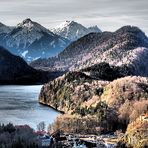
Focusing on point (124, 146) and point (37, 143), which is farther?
point (124, 146)

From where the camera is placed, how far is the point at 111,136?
6722 inches

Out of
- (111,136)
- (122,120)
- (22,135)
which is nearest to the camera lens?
(22,135)

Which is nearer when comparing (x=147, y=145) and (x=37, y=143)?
(x=37, y=143)

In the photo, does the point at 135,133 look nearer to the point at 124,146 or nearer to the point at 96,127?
the point at 124,146

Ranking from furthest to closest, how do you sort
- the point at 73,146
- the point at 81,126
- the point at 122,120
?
the point at 122,120 < the point at 81,126 < the point at 73,146

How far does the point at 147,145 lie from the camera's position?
476 ft

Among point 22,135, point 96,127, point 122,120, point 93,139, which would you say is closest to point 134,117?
point 122,120

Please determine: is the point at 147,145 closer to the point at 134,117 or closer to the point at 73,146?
the point at 73,146

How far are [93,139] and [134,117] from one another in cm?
3822

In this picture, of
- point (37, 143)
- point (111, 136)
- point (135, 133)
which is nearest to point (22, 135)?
point (37, 143)

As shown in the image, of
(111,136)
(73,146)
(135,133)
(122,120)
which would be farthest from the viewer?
(122,120)

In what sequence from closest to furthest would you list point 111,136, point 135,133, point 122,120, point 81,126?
point 135,133 < point 111,136 < point 81,126 < point 122,120

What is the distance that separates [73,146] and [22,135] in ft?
104

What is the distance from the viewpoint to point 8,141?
10169 centimetres
